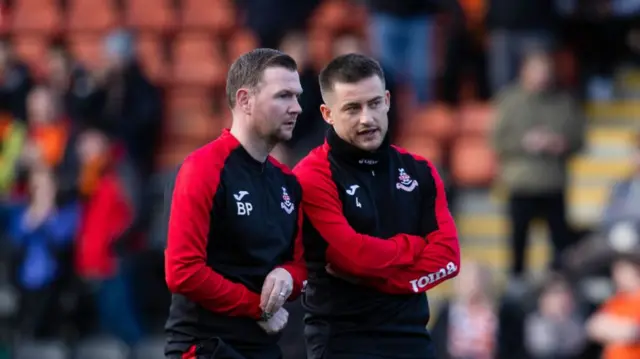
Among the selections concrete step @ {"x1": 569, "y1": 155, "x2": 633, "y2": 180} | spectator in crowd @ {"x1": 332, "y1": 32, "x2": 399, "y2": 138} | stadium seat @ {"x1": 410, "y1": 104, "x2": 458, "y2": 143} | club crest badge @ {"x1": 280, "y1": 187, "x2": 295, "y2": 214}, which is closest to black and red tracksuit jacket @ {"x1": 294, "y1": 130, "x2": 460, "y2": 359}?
club crest badge @ {"x1": 280, "y1": 187, "x2": 295, "y2": 214}

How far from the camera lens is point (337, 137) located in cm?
535

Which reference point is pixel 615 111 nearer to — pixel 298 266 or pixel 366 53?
pixel 366 53

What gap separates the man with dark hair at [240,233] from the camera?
16.2 ft

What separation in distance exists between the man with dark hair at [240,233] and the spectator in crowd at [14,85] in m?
7.65

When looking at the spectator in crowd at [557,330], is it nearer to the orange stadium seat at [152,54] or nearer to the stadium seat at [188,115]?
the stadium seat at [188,115]

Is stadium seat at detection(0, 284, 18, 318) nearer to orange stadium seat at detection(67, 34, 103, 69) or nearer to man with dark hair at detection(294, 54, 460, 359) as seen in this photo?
orange stadium seat at detection(67, 34, 103, 69)

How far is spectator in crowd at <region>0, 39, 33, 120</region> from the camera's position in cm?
1248

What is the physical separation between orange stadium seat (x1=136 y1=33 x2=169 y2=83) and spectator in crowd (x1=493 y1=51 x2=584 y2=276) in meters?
4.48

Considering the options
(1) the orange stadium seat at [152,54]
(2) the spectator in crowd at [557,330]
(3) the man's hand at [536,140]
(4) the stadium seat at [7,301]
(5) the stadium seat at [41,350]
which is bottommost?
(5) the stadium seat at [41,350]

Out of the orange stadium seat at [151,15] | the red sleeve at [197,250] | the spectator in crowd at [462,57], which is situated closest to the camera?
the red sleeve at [197,250]

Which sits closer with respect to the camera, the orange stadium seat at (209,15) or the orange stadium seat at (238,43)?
the orange stadium seat at (238,43)

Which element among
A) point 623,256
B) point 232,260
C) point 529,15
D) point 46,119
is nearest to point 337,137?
point 232,260

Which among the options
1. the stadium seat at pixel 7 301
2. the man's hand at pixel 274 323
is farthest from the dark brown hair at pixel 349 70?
the stadium seat at pixel 7 301

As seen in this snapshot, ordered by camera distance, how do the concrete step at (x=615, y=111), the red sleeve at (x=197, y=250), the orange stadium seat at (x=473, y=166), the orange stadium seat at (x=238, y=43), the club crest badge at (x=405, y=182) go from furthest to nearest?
1. the orange stadium seat at (x=238, y=43)
2. the concrete step at (x=615, y=111)
3. the orange stadium seat at (x=473, y=166)
4. the club crest badge at (x=405, y=182)
5. the red sleeve at (x=197, y=250)
